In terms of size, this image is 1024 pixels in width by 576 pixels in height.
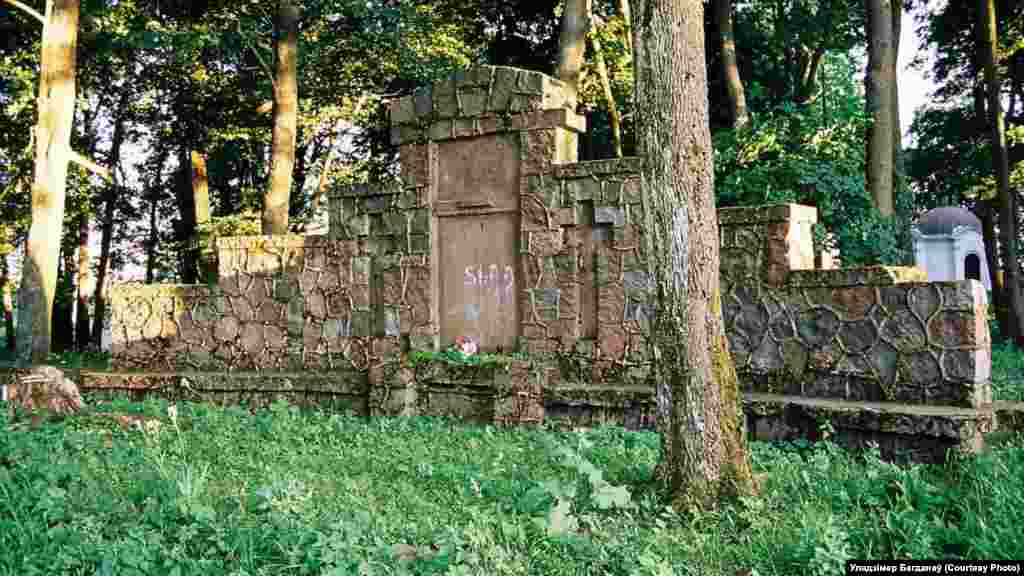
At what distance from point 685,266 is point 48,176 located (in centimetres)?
1095

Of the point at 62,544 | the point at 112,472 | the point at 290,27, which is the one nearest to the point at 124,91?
the point at 290,27

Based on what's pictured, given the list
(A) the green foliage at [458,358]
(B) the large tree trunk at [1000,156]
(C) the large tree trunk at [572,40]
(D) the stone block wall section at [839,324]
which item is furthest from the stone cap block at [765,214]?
(B) the large tree trunk at [1000,156]

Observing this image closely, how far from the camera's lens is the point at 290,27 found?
13.7 metres

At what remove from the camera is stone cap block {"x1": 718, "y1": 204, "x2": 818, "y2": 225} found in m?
7.75

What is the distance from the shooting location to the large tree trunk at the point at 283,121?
13422 millimetres

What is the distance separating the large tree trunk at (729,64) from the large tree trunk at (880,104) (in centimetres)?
300

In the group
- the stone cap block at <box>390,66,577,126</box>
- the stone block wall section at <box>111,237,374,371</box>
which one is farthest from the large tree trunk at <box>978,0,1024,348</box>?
the stone block wall section at <box>111,237,374,371</box>

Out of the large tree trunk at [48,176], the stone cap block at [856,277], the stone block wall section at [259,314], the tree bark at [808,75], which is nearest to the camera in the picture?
the stone cap block at [856,277]

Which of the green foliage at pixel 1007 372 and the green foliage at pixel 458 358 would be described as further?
the green foliage at pixel 1007 372

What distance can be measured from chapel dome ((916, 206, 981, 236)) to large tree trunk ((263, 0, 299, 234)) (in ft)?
87.9

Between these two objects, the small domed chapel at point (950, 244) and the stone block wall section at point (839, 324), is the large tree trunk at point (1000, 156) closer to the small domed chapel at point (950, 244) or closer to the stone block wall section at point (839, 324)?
the stone block wall section at point (839, 324)

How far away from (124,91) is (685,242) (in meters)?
18.3

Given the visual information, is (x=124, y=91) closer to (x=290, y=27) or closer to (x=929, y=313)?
(x=290, y=27)

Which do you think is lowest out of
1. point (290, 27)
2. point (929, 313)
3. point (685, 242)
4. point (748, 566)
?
point (748, 566)
